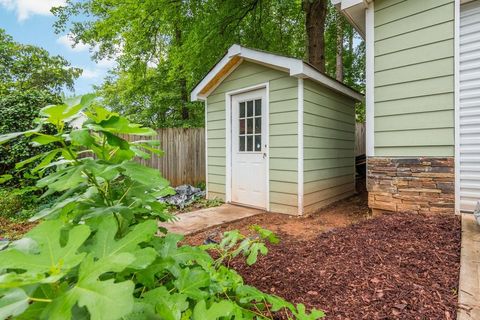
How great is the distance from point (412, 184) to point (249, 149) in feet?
8.39

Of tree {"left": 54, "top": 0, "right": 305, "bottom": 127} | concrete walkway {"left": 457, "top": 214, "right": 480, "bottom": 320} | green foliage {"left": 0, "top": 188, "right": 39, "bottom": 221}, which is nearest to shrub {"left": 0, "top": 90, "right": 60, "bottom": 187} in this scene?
green foliage {"left": 0, "top": 188, "right": 39, "bottom": 221}

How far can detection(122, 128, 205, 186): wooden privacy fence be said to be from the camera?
21.6 ft

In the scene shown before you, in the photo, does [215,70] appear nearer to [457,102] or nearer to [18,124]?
[457,102]

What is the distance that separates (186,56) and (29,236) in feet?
22.5

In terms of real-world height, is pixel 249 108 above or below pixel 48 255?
above

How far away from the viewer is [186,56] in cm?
679

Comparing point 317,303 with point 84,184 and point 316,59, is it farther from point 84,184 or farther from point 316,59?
point 316,59

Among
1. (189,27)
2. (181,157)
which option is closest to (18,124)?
(181,157)

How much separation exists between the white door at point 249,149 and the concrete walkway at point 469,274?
2.69 metres

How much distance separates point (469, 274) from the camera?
1669 mm

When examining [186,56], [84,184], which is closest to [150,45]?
[186,56]

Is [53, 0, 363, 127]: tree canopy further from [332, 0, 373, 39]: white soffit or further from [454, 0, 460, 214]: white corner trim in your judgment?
[454, 0, 460, 214]: white corner trim

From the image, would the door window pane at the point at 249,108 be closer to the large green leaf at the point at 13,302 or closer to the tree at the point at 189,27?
the tree at the point at 189,27

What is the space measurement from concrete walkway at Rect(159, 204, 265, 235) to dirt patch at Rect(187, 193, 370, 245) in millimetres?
142
